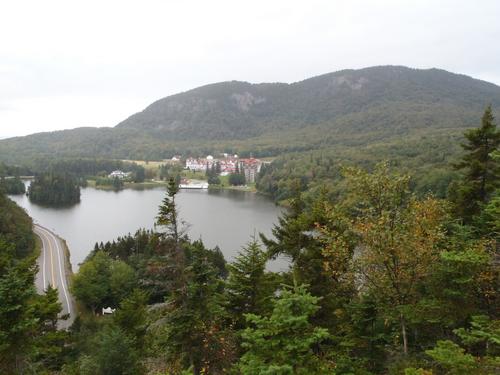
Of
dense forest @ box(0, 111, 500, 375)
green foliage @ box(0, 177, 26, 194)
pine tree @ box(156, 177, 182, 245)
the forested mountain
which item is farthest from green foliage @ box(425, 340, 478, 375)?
the forested mountain

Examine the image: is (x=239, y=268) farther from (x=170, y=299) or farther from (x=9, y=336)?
(x=9, y=336)

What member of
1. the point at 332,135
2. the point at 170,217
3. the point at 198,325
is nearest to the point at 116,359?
the point at 198,325

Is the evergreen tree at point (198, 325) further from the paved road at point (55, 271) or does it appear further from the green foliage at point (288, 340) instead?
the paved road at point (55, 271)

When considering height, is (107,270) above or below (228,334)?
below

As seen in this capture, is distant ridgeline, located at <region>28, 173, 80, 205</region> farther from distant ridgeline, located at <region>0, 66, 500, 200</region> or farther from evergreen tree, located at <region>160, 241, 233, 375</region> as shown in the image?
evergreen tree, located at <region>160, 241, 233, 375</region>

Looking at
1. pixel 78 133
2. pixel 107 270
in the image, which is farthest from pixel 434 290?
pixel 78 133

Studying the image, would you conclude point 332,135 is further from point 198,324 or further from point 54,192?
point 198,324

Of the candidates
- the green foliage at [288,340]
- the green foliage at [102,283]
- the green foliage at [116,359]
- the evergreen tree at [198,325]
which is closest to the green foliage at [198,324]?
the evergreen tree at [198,325]
